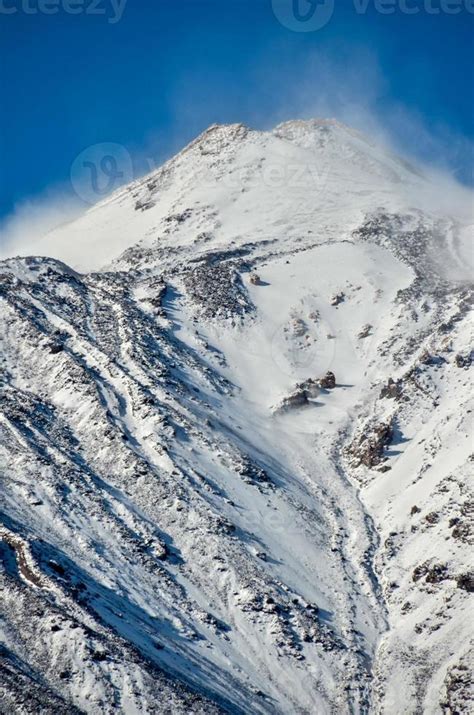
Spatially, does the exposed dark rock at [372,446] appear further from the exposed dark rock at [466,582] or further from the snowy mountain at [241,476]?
the exposed dark rock at [466,582]

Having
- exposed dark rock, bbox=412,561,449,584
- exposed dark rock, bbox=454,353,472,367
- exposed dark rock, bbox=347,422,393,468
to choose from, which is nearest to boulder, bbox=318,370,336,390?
exposed dark rock, bbox=347,422,393,468

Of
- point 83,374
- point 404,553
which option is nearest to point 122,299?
point 83,374

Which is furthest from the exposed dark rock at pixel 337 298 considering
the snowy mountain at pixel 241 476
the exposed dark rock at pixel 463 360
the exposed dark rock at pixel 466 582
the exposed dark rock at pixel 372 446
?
the exposed dark rock at pixel 466 582

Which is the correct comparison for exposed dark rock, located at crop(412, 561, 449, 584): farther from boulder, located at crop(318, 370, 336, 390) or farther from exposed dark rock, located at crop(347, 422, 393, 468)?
boulder, located at crop(318, 370, 336, 390)

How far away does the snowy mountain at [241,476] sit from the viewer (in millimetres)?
44875

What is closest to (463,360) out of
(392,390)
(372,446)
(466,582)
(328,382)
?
(392,390)

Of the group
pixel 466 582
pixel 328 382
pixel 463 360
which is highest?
pixel 463 360

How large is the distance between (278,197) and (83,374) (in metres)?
66.7

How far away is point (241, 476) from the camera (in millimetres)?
62562

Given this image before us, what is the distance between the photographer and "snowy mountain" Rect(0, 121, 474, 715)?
147 feet

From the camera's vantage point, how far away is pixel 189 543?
2181 inches

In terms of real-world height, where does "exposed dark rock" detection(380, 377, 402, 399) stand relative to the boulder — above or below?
above

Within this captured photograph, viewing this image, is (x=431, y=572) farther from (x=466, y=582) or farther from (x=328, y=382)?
(x=328, y=382)

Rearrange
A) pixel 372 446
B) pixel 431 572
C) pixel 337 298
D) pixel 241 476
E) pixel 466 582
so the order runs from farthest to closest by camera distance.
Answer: pixel 337 298
pixel 372 446
pixel 241 476
pixel 431 572
pixel 466 582
